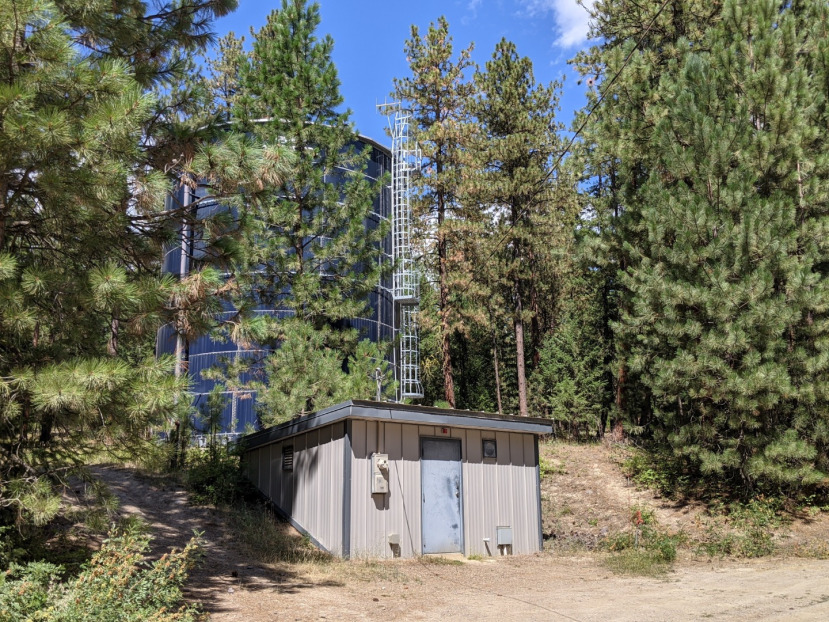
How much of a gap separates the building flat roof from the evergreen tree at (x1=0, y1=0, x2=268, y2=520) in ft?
12.9

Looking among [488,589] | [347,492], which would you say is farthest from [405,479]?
[488,589]

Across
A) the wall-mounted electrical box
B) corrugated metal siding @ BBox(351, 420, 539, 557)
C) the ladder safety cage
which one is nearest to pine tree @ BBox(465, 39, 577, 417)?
the ladder safety cage

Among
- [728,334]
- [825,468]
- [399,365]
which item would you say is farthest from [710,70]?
[399,365]

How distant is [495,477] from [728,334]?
5259 mm

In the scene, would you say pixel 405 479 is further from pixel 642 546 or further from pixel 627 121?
pixel 627 121

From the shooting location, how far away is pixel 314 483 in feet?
36.8

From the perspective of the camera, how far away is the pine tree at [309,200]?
656 inches

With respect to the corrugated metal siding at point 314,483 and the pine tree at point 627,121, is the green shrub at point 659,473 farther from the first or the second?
the corrugated metal siding at point 314,483

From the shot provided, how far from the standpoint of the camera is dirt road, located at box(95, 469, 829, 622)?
691 cm

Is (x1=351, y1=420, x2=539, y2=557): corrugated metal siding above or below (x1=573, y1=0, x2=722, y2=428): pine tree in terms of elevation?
below

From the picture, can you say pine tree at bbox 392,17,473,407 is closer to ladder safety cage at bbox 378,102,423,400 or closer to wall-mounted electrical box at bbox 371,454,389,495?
ladder safety cage at bbox 378,102,423,400

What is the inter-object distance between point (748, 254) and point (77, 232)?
A: 38.5 feet

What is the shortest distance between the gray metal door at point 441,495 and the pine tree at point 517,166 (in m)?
11.0

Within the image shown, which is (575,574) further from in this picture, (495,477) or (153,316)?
(153,316)
